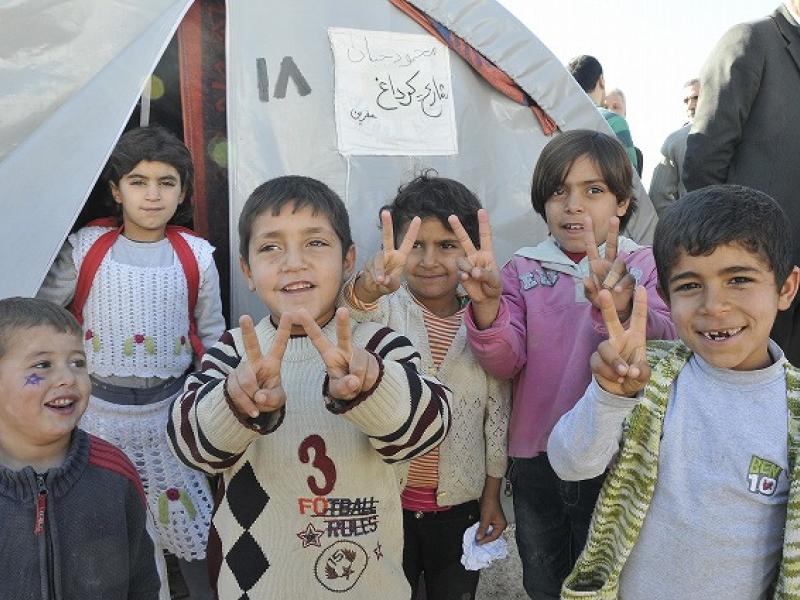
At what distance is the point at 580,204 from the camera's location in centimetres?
234

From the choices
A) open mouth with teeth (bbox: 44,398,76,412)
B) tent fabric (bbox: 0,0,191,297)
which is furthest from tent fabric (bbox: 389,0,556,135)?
open mouth with teeth (bbox: 44,398,76,412)

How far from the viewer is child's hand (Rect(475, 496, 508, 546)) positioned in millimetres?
2232

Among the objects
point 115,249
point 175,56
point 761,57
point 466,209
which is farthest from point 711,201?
point 175,56

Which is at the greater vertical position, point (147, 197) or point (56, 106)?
point (56, 106)

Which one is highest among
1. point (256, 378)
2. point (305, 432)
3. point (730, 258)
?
point (730, 258)

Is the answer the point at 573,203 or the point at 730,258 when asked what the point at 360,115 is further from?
the point at 730,258

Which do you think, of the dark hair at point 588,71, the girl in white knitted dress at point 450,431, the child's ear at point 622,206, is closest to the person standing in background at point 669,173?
the dark hair at point 588,71

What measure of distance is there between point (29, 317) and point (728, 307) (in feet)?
5.05

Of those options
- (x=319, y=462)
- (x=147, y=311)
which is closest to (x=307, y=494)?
(x=319, y=462)

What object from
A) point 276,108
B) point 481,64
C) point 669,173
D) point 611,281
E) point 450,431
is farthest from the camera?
point 669,173

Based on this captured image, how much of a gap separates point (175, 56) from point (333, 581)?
7.03ft

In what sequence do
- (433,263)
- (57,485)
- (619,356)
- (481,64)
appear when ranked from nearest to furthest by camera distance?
(619,356) < (57,485) < (433,263) < (481,64)

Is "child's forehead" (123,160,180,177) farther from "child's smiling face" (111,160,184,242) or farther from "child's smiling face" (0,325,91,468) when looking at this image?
"child's smiling face" (0,325,91,468)

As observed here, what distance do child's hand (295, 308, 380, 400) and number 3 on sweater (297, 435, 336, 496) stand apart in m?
0.29
